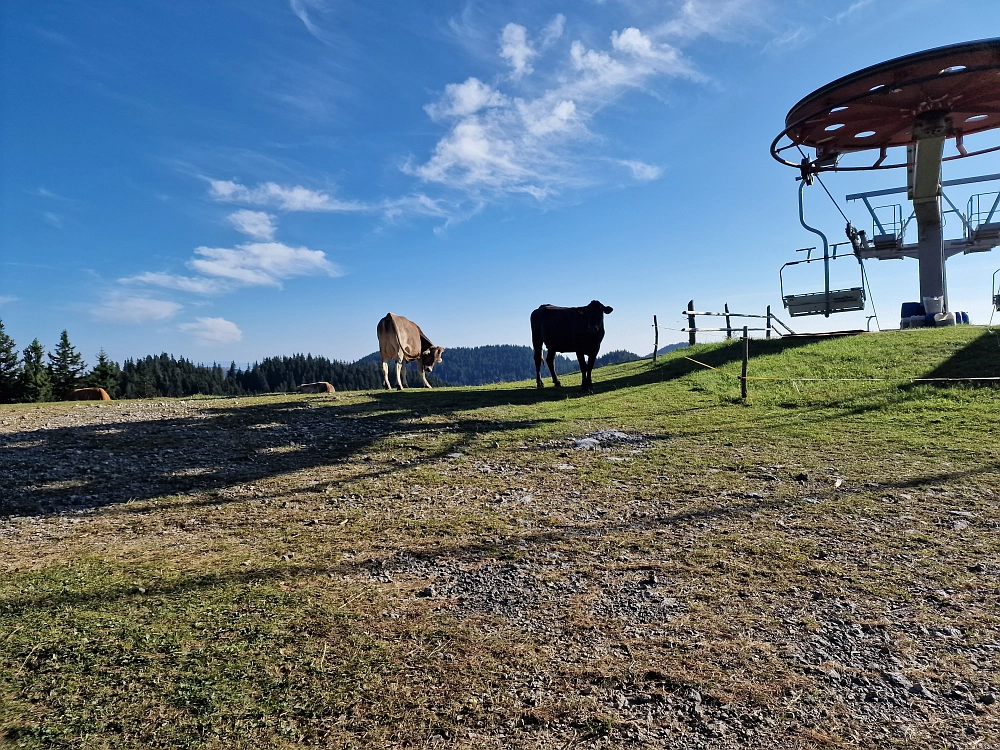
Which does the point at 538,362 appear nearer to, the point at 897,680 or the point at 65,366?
the point at 897,680

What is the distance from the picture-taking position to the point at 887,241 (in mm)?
23234

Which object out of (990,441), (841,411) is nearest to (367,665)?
(990,441)

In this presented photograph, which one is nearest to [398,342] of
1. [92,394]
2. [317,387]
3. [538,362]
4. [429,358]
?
[429,358]

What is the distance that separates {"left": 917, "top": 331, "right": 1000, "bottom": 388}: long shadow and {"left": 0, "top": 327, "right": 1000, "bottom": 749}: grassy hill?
349cm

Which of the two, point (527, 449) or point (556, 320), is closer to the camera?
point (527, 449)

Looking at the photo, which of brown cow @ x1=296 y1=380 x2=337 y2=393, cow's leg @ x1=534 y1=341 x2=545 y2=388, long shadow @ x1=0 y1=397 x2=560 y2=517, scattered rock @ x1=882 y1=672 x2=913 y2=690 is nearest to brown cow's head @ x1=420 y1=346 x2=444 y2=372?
brown cow @ x1=296 y1=380 x2=337 y2=393

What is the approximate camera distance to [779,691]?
254 centimetres

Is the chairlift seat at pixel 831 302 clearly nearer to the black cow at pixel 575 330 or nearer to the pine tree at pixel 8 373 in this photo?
the black cow at pixel 575 330

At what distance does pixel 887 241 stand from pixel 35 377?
51717 millimetres

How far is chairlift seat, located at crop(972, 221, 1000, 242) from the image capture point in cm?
2217

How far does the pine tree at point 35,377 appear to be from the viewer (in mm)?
38688

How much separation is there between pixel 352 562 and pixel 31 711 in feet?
6.27

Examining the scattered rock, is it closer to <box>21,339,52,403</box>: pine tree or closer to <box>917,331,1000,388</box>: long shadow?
<box>917,331,1000,388</box>: long shadow

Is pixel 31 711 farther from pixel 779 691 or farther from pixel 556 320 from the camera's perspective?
pixel 556 320
